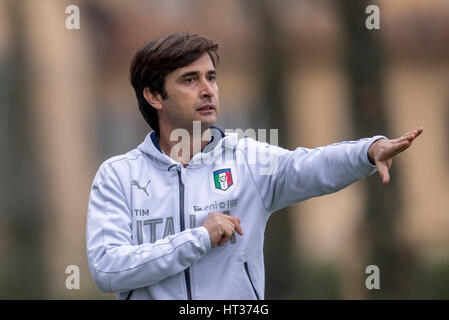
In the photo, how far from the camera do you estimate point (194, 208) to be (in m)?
2.84

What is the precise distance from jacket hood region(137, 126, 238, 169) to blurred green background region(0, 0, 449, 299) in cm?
336

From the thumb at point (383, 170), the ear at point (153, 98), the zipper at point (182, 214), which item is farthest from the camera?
the ear at point (153, 98)

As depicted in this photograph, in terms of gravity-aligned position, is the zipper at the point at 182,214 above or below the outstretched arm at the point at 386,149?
below

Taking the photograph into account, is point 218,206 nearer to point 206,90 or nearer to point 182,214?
point 182,214

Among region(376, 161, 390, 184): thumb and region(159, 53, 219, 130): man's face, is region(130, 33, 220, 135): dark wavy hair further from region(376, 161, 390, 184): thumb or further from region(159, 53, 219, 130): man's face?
region(376, 161, 390, 184): thumb

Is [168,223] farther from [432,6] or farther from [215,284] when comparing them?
[432,6]

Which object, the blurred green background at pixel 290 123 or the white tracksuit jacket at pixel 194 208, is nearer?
the white tracksuit jacket at pixel 194 208

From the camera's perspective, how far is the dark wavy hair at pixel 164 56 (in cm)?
297

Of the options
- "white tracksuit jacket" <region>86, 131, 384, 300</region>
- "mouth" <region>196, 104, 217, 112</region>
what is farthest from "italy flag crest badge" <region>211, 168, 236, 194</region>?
"mouth" <region>196, 104, 217, 112</region>

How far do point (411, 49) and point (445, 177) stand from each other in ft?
4.26

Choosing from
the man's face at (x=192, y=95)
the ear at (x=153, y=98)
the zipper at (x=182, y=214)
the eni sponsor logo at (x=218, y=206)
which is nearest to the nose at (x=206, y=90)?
the man's face at (x=192, y=95)

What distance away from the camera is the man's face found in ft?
9.71

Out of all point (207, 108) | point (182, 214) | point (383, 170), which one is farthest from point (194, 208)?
point (383, 170)

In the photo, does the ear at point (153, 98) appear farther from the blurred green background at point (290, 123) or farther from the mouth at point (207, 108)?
the blurred green background at point (290, 123)
